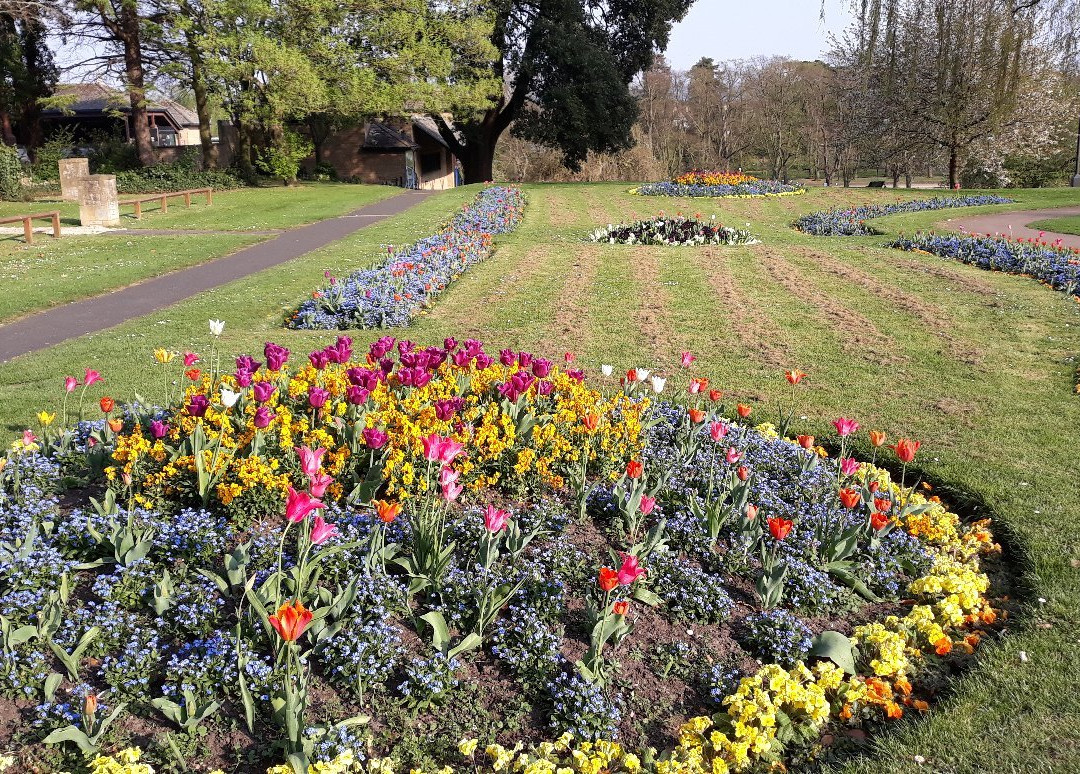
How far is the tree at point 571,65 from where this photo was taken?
35094mm

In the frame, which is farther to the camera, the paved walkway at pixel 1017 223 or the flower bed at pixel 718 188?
the flower bed at pixel 718 188

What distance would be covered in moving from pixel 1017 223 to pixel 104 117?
41.2 meters

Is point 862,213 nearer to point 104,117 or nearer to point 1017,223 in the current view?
point 1017,223

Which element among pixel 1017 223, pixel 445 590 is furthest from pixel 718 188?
pixel 445 590

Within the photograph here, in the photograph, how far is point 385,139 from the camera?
4150cm

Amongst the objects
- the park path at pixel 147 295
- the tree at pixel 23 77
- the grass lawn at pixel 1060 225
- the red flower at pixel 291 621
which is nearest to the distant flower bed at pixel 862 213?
the grass lawn at pixel 1060 225

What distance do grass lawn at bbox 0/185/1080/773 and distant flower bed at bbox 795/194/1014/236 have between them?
2.27 m

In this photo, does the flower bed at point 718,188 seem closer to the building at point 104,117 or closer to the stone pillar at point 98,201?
the stone pillar at point 98,201

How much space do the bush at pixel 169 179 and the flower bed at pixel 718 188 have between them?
15.5 metres

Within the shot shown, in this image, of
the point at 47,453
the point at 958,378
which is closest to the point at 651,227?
the point at 958,378

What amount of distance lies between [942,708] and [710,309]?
7.72m

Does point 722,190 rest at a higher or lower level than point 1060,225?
higher

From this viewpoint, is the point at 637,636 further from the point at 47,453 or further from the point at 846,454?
the point at 47,453

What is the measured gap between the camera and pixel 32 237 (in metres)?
18.0
